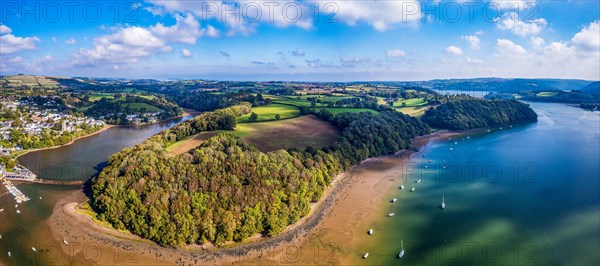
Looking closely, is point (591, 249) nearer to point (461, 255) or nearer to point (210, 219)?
point (461, 255)

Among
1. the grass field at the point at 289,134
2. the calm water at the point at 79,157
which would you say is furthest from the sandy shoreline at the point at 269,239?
the grass field at the point at 289,134

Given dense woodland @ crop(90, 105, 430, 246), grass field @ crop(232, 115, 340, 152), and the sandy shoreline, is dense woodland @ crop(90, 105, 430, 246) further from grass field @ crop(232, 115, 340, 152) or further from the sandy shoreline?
grass field @ crop(232, 115, 340, 152)

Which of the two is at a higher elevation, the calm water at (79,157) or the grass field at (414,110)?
the grass field at (414,110)

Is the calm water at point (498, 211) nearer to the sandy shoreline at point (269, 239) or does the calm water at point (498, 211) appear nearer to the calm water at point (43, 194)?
the sandy shoreline at point (269, 239)

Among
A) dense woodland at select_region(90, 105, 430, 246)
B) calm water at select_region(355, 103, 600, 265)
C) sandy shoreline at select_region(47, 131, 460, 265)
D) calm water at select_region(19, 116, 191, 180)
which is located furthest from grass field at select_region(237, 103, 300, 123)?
sandy shoreline at select_region(47, 131, 460, 265)

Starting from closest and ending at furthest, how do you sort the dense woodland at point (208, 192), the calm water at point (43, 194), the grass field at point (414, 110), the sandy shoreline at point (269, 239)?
1. the sandy shoreline at point (269, 239)
2. the calm water at point (43, 194)
3. the dense woodland at point (208, 192)
4. the grass field at point (414, 110)

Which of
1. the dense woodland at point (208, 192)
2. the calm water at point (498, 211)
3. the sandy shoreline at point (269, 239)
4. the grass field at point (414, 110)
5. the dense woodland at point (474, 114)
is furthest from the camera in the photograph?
the grass field at point (414, 110)

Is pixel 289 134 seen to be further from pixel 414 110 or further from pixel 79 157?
pixel 414 110

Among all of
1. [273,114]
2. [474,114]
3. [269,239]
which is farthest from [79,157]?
[474,114]
